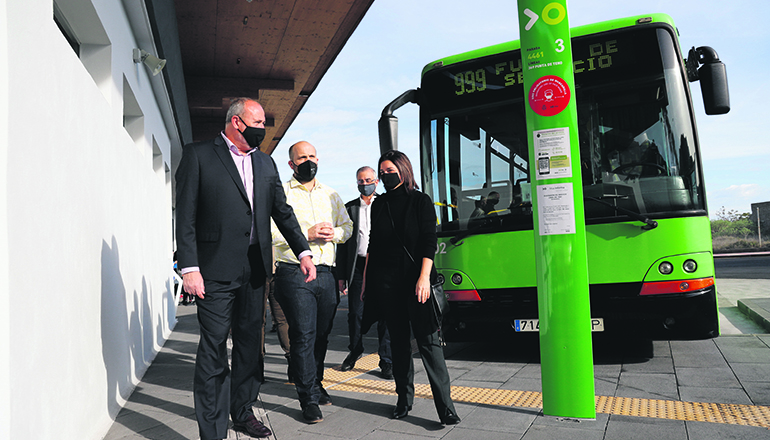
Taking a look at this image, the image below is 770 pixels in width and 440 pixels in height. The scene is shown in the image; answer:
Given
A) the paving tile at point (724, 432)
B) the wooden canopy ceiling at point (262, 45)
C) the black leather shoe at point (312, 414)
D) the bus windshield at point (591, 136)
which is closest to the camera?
the paving tile at point (724, 432)

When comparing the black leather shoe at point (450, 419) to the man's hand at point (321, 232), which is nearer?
the black leather shoe at point (450, 419)

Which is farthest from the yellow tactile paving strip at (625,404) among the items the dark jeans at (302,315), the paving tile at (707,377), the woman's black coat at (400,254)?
the woman's black coat at (400,254)

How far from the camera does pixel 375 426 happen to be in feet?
12.4

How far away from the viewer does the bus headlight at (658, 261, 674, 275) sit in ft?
16.2

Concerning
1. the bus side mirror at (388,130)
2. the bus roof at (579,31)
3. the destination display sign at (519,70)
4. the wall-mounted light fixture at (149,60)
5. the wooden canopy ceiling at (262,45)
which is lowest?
the bus side mirror at (388,130)

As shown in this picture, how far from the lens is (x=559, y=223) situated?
3715mm

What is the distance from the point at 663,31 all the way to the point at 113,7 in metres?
4.96

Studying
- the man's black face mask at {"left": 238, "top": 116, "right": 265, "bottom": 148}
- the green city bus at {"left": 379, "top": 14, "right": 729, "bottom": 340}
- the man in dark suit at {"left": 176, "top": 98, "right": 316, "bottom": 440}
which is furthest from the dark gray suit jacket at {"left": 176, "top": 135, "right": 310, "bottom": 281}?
the green city bus at {"left": 379, "top": 14, "right": 729, "bottom": 340}

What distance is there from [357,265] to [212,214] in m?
2.73

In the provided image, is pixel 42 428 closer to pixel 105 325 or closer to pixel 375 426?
pixel 105 325

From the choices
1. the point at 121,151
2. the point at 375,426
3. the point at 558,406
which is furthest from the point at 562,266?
the point at 121,151

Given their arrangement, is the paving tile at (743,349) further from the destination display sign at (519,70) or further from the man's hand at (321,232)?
the man's hand at (321,232)

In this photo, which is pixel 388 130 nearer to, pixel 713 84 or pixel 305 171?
pixel 305 171

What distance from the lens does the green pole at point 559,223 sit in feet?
12.0
